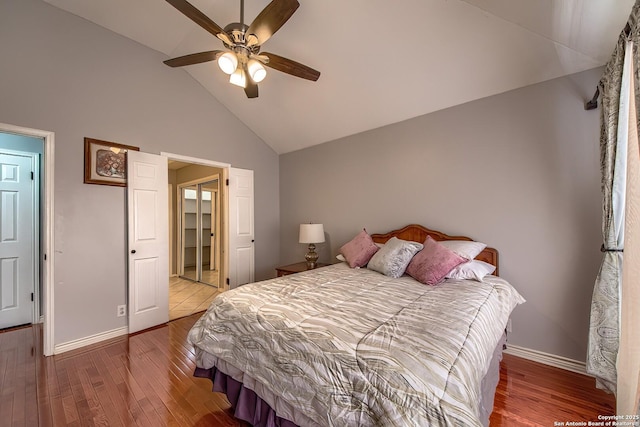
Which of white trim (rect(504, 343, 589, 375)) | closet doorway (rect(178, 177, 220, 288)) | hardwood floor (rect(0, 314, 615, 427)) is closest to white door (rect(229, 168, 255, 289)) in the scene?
closet doorway (rect(178, 177, 220, 288))

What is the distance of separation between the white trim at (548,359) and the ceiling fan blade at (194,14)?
3587 mm

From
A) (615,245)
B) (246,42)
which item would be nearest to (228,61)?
(246,42)

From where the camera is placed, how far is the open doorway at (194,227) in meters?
5.07

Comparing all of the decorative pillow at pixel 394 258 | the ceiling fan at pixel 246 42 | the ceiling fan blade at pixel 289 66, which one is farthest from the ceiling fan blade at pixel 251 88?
the decorative pillow at pixel 394 258

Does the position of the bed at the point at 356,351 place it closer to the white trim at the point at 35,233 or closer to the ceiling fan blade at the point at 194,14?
the ceiling fan blade at the point at 194,14

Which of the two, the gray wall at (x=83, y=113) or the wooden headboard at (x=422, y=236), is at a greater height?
the gray wall at (x=83, y=113)

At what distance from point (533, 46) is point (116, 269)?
4486 millimetres

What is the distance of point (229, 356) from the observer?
1.52m

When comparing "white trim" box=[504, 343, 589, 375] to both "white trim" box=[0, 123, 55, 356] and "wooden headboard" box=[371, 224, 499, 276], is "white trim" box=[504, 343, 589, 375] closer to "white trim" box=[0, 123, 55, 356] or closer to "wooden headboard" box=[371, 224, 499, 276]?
"wooden headboard" box=[371, 224, 499, 276]

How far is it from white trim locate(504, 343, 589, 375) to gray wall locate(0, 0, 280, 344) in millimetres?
4045

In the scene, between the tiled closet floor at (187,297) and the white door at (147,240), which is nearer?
the white door at (147,240)

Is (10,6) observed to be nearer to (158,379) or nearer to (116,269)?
(116,269)

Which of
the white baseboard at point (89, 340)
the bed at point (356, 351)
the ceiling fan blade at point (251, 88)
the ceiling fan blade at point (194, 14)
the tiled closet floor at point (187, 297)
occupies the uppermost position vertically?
the ceiling fan blade at point (194, 14)

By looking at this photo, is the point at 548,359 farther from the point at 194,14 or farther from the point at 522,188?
the point at 194,14
